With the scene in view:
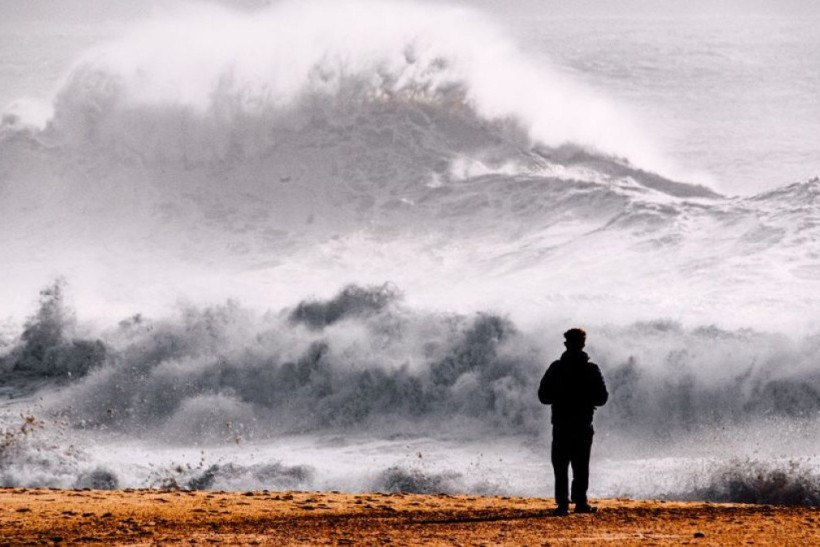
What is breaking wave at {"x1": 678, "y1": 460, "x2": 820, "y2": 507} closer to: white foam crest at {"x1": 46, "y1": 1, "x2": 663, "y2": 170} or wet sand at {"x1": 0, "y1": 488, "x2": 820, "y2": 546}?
wet sand at {"x1": 0, "y1": 488, "x2": 820, "y2": 546}

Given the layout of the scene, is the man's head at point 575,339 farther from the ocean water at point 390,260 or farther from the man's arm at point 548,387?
the ocean water at point 390,260

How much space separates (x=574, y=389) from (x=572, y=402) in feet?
0.30

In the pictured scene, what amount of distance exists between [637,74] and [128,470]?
94.9ft

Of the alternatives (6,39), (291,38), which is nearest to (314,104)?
(291,38)

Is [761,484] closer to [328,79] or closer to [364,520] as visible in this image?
[364,520]

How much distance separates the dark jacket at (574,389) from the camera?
323 inches

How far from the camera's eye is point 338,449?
15477 mm

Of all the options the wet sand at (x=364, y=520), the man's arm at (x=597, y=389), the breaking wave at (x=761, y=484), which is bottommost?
the wet sand at (x=364, y=520)

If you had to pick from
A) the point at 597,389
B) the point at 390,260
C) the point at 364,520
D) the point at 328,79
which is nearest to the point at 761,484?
the point at 597,389

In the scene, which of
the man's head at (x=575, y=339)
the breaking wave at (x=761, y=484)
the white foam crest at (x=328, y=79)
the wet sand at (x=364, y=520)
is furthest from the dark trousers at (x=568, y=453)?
the white foam crest at (x=328, y=79)

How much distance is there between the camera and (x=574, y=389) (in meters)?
8.21

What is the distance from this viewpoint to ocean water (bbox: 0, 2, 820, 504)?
1520cm

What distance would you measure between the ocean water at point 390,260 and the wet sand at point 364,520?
387cm

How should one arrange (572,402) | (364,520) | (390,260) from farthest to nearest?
1. (390,260)
2. (572,402)
3. (364,520)
